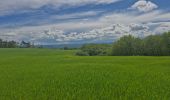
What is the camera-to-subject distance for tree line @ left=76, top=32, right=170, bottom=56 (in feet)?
303

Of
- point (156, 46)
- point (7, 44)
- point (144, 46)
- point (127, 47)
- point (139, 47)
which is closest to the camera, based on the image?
point (156, 46)

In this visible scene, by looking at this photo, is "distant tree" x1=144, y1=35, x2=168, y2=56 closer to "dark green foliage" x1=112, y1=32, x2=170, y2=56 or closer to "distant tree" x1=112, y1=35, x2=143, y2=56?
"dark green foliage" x1=112, y1=32, x2=170, y2=56

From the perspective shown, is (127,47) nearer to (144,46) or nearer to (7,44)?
(144,46)

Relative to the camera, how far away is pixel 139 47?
333 ft

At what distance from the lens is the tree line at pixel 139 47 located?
303ft

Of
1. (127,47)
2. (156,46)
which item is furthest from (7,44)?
(156,46)

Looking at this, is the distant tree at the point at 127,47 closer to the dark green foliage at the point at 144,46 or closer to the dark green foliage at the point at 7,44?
the dark green foliage at the point at 144,46

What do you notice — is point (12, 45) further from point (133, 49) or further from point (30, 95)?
point (30, 95)

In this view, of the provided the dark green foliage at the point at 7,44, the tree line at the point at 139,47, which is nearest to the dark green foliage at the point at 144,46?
the tree line at the point at 139,47

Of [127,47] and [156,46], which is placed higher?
[156,46]

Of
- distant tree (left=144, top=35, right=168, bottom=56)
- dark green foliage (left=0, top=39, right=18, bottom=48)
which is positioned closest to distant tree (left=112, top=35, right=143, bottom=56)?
distant tree (left=144, top=35, right=168, bottom=56)

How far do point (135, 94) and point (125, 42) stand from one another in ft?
300

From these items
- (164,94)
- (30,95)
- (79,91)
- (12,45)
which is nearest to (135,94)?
(164,94)

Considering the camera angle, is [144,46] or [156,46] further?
[144,46]
